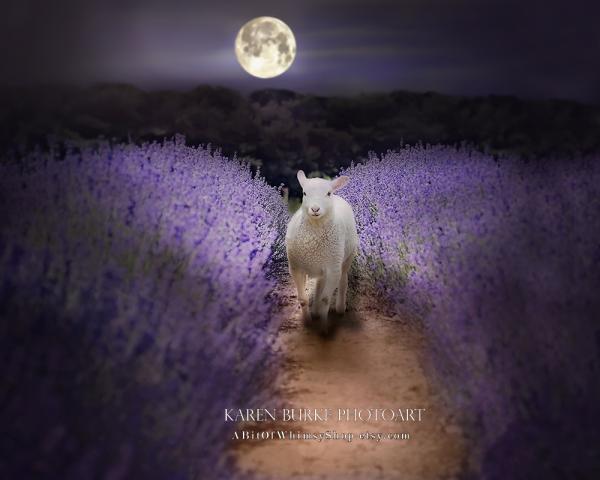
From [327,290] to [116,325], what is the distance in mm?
1579

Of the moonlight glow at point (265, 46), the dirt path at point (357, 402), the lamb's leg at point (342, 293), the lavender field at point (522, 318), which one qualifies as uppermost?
the moonlight glow at point (265, 46)

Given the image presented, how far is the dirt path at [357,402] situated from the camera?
6.31 feet

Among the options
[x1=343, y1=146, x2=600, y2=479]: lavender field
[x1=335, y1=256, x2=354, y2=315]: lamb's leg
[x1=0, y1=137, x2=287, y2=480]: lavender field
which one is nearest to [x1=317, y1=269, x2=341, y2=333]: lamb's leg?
[x1=335, y1=256, x2=354, y2=315]: lamb's leg

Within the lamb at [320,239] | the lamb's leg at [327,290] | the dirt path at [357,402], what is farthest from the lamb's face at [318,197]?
the dirt path at [357,402]

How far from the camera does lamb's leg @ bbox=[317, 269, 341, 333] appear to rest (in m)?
2.87

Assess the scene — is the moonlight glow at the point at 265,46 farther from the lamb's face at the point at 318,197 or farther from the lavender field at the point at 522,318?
the lavender field at the point at 522,318

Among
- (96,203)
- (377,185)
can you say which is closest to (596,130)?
(377,185)

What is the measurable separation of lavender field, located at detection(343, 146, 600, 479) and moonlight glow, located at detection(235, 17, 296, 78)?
1.07 m

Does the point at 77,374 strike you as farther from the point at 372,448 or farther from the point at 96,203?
the point at 372,448

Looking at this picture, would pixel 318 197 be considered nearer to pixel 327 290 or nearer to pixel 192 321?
pixel 327 290

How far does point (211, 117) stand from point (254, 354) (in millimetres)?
1711

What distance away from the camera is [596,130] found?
295cm

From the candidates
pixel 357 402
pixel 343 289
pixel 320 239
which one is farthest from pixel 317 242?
pixel 357 402

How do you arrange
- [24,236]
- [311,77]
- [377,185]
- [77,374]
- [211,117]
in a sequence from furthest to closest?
1. [377,185]
2. [211,117]
3. [311,77]
4. [24,236]
5. [77,374]
